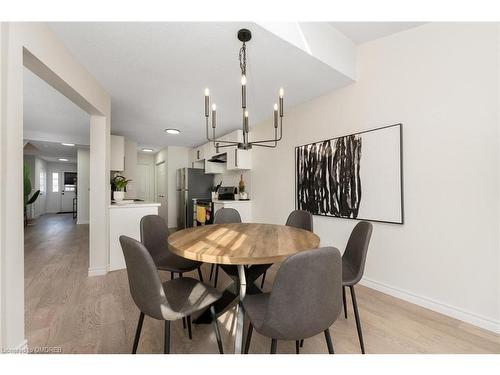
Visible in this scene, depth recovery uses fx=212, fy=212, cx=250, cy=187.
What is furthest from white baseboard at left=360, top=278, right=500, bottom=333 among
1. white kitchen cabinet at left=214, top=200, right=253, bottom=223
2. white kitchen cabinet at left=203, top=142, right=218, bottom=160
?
white kitchen cabinet at left=203, top=142, right=218, bottom=160

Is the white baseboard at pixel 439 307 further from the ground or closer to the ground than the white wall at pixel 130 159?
closer to the ground

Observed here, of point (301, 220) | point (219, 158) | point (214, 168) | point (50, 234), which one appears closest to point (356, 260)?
point (301, 220)

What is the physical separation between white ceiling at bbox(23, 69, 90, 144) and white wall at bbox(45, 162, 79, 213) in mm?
5510

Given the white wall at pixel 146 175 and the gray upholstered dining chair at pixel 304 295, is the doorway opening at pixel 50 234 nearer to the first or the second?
the white wall at pixel 146 175

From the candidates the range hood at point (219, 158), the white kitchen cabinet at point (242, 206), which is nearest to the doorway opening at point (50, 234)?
the white kitchen cabinet at point (242, 206)

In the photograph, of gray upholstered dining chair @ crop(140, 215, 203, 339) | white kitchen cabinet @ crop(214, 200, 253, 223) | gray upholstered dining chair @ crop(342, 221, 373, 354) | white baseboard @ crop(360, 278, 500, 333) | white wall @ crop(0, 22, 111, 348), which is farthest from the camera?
white kitchen cabinet @ crop(214, 200, 253, 223)

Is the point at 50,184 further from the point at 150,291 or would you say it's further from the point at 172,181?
the point at 150,291

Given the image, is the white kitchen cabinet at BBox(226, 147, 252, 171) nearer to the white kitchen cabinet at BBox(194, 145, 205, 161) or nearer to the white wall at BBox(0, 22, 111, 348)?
the white kitchen cabinet at BBox(194, 145, 205, 161)

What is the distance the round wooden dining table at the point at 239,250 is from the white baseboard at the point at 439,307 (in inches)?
50.3

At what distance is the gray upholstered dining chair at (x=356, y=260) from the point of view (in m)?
1.41

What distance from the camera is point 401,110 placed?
6.82 ft

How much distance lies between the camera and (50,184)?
29.7 ft

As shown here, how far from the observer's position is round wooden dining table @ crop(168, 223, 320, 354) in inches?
44.3

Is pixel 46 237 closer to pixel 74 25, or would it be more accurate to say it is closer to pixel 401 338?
pixel 74 25
